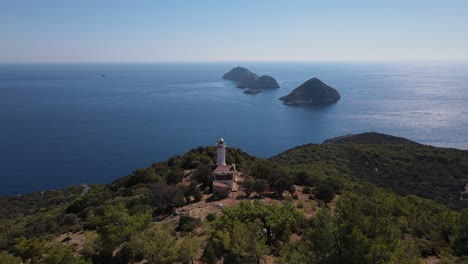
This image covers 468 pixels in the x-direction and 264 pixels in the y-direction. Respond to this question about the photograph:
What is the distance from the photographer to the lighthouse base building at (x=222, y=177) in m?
29.6

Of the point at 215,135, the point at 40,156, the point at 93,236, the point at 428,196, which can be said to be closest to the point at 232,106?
the point at 215,135

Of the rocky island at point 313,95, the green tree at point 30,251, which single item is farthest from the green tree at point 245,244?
the rocky island at point 313,95

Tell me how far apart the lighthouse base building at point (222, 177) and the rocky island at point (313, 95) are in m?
123

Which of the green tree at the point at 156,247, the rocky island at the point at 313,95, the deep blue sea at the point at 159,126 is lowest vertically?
the deep blue sea at the point at 159,126

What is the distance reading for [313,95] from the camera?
16038 cm

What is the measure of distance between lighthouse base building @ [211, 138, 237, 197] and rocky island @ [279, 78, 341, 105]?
404 ft

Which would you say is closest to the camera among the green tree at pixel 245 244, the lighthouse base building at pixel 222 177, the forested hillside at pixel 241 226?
the forested hillside at pixel 241 226

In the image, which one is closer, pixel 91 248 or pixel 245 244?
pixel 245 244

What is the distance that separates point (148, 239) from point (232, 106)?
129411 millimetres

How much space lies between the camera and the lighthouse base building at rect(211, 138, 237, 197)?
97.0 ft

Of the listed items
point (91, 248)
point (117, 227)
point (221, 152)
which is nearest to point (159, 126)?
point (221, 152)

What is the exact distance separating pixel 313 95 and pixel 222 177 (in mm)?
135632

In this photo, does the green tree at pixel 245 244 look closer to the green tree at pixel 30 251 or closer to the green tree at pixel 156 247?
the green tree at pixel 156 247

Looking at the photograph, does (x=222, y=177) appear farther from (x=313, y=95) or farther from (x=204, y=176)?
(x=313, y=95)
